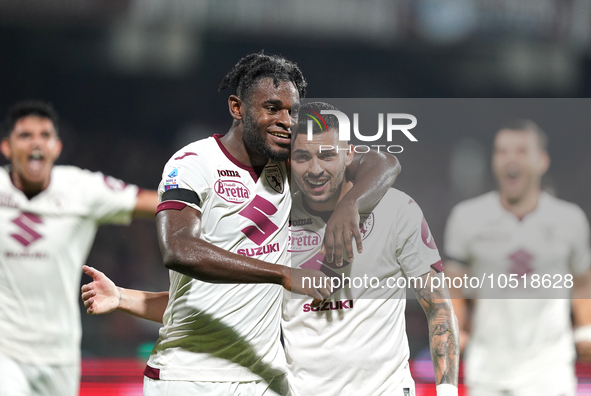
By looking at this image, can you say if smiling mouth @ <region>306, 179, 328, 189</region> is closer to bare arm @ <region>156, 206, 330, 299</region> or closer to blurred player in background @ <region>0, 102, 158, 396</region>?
bare arm @ <region>156, 206, 330, 299</region>

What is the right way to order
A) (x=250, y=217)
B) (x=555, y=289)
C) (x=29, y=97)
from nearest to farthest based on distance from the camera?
(x=250, y=217), (x=555, y=289), (x=29, y=97)

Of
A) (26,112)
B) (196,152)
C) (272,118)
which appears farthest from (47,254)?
(272,118)

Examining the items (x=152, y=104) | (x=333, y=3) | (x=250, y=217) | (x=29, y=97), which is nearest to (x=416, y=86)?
(x=333, y=3)

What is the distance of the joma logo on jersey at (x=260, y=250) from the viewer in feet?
7.56

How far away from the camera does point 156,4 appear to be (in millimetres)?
10469

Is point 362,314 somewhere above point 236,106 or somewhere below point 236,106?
below

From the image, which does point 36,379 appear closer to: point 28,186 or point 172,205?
Answer: point 28,186

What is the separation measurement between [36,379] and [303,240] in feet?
7.25

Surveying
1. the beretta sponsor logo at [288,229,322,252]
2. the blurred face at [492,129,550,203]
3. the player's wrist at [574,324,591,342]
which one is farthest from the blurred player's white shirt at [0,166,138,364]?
the player's wrist at [574,324,591,342]

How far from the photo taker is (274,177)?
2.44 m

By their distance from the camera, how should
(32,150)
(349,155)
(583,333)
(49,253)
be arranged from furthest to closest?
(32,150), (49,253), (583,333), (349,155)

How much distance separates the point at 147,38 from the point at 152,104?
57.0 inches

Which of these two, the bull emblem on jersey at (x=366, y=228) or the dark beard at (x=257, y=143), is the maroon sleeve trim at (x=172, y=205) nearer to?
the dark beard at (x=257, y=143)

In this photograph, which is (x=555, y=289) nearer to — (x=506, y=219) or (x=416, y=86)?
(x=506, y=219)
